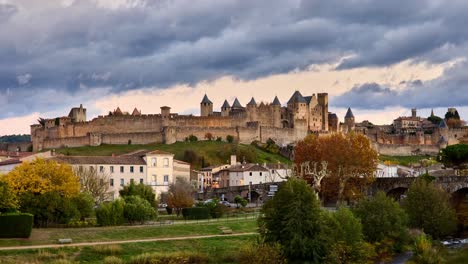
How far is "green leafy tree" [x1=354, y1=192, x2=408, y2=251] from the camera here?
174 ft

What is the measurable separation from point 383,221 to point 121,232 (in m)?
18.7

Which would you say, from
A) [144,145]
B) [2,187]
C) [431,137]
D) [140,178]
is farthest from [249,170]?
[431,137]

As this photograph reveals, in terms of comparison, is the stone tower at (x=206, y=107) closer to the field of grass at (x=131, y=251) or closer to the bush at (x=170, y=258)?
the field of grass at (x=131, y=251)

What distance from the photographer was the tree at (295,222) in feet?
131

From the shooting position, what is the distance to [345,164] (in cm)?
8094

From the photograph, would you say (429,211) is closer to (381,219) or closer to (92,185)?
(381,219)

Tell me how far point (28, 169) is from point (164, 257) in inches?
672

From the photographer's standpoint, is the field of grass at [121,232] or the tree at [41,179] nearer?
the field of grass at [121,232]

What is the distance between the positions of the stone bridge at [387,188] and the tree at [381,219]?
894cm

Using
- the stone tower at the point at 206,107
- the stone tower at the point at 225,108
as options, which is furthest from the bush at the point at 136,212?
the stone tower at the point at 225,108

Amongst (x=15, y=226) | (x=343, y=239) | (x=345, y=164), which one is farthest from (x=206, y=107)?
(x=15, y=226)

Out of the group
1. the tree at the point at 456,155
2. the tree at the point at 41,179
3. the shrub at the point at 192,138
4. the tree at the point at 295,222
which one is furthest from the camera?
the shrub at the point at 192,138

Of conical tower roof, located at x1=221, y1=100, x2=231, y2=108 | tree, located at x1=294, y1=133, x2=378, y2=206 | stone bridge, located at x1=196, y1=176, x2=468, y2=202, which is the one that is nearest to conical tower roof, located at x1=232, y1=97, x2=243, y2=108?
conical tower roof, located at x1=221, y1=100, x2=231, y2=108

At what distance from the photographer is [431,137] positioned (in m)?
182
